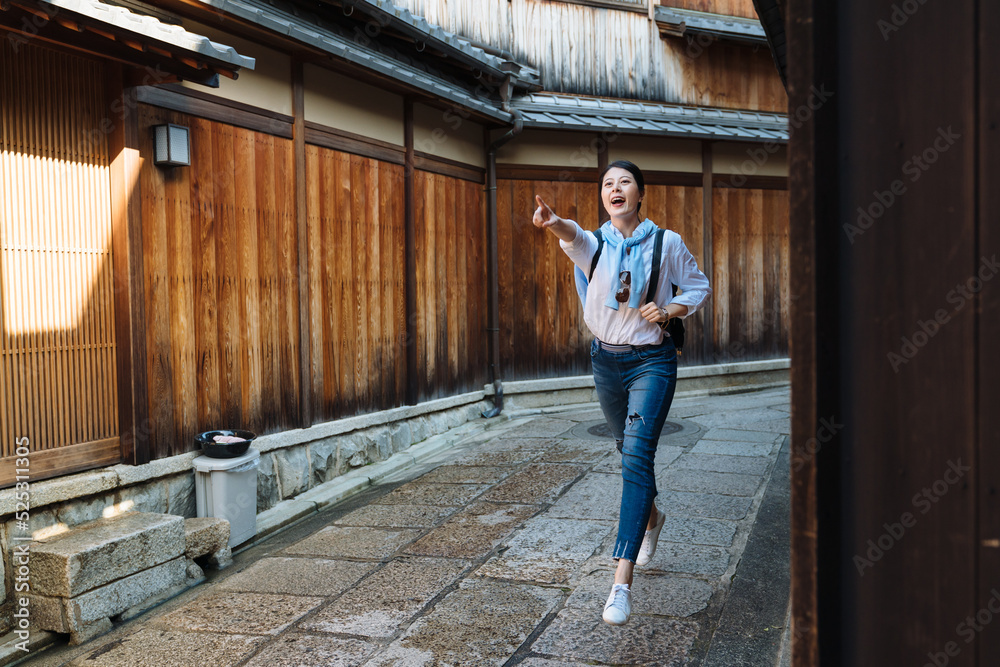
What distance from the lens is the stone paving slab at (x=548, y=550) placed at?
466 cm

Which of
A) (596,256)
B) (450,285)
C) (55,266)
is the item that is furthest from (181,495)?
(450,285)

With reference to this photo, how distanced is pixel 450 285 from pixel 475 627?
235 inches

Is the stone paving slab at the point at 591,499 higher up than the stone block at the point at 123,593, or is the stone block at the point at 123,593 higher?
the stone paving slab at the point at 591,499

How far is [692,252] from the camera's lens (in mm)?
11781

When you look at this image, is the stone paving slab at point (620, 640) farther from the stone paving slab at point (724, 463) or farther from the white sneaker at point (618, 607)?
the stone paving slab at point (724, 463)

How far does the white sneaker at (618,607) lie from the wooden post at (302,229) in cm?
411

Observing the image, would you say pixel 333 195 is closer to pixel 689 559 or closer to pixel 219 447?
pixel 219 447

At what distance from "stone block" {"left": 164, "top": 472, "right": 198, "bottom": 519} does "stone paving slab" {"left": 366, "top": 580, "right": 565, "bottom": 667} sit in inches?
92.5

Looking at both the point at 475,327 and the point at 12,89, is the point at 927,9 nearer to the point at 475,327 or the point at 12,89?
the point at 12,89

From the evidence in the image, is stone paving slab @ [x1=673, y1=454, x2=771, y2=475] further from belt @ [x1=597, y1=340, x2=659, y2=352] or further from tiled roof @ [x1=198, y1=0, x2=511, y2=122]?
tiled roof @ [x1=198, y1=0, x2=511, y2=122]

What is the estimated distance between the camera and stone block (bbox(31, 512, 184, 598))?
4.34m

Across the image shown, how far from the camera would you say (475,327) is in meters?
10.1

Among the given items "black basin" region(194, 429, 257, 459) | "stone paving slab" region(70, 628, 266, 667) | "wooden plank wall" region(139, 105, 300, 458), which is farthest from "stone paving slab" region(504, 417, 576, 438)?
"stone paving slab" region(70, 628, 266, 667)

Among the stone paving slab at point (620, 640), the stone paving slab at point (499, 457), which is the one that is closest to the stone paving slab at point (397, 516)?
the stone paving slab at point (499, 457)
